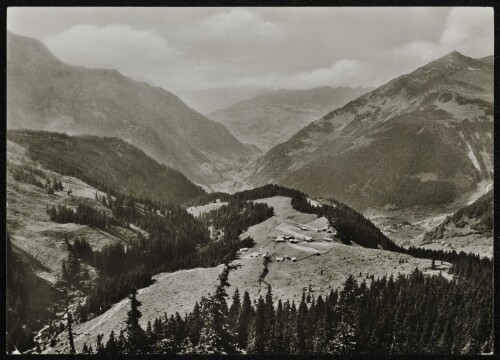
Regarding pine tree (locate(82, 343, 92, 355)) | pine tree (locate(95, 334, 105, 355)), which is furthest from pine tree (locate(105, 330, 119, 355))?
pine tree (locate(82, 343, 92, 355))

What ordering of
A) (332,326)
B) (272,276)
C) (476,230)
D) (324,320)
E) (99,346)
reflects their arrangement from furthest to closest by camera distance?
(476,230) → (272,276) → (332,326) → (99,346) → (324,320)

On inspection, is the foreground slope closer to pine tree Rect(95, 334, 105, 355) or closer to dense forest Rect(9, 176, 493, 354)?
dense forest Rect(9, 176, 493, 354)

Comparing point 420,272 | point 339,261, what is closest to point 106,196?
point 339,261

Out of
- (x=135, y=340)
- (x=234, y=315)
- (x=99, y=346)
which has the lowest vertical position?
(x=99, y=346)

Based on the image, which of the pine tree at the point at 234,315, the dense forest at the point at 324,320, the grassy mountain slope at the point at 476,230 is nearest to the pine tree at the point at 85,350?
the dense forest at the point at 324,320

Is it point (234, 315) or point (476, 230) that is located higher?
point (476, 230)

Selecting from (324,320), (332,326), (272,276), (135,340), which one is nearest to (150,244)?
(272,276)

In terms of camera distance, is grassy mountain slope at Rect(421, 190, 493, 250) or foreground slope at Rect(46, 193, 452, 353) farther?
grassy mountain slope at Rect(421, 190, 493, 250)

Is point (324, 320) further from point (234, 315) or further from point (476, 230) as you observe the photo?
point (476, 230)

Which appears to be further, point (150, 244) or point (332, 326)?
point (150, 244)

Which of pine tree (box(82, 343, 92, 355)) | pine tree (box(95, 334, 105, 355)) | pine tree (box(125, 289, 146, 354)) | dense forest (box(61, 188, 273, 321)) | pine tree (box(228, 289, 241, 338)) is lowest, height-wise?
pine tree (box(82, 343, 92, 355))
